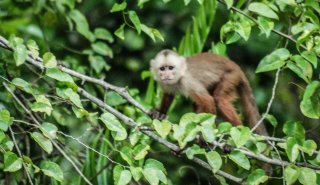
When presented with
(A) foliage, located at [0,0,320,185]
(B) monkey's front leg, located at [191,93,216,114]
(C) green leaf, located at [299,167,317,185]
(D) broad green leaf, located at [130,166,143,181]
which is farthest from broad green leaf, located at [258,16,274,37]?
(B) monkey's front leg, located at [191,93,216,114]

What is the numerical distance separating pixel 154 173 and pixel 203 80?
2.04m

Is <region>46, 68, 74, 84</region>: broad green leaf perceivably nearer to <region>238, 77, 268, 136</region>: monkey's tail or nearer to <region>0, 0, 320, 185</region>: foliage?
<region>0, 0, 320, 185</region>: foliage

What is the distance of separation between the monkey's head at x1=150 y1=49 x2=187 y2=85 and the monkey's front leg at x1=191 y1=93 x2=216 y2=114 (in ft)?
0.75

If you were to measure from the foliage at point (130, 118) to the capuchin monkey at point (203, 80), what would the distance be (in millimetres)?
109

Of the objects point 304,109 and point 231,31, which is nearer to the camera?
point 304,109

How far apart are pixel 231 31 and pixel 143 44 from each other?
12.2ft

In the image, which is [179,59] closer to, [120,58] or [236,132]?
[236,132]

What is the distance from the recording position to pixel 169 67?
541cm

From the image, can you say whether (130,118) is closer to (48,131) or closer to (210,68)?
(48,131)

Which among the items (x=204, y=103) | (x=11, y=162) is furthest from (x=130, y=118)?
(x=204, y=103)

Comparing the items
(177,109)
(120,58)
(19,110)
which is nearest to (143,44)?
(120,58)

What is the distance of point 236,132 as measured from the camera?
353 centimetres

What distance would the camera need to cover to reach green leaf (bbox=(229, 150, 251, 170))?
11.9 ft

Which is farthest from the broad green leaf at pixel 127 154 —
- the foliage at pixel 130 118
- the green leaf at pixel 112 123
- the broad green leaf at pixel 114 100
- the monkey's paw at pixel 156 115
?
the broad green leaf at pixel 114 100
